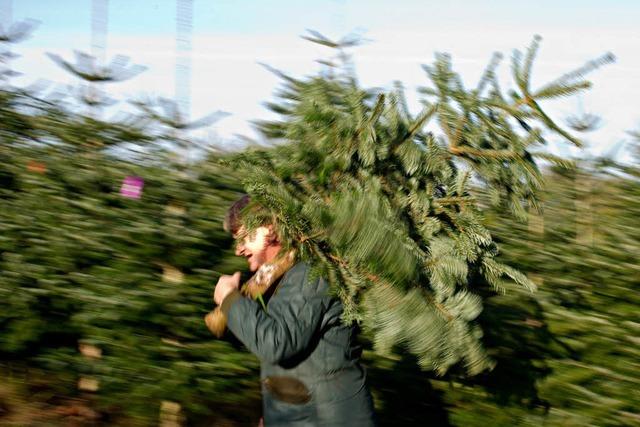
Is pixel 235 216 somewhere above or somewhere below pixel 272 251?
above

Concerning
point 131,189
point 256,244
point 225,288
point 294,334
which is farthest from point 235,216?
point 131,189

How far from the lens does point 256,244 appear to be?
11.3 feet

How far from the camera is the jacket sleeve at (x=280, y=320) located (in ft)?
10.5

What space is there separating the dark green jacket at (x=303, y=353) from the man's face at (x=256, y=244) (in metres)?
0.13

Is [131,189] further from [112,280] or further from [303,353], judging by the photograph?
[303,353]

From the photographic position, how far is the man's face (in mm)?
3406

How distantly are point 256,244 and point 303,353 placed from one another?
45 cm

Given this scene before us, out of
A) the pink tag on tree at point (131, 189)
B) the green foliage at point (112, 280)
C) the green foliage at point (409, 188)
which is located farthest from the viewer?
the pink tag on tree at point (131, 189)

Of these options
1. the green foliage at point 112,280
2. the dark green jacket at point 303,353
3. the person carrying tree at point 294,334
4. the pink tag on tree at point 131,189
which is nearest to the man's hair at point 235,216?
the person carrying tree at point 294,334

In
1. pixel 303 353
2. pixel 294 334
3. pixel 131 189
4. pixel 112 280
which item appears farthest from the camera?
pixel 131 189

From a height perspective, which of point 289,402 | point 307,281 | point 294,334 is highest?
point 307,281

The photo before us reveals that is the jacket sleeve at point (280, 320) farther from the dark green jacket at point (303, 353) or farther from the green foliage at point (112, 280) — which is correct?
the green foliage at point (112, 280)

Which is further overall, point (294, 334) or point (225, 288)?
point (225, 288)

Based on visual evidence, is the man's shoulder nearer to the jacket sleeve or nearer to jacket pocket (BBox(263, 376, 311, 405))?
the jacket sleeve
